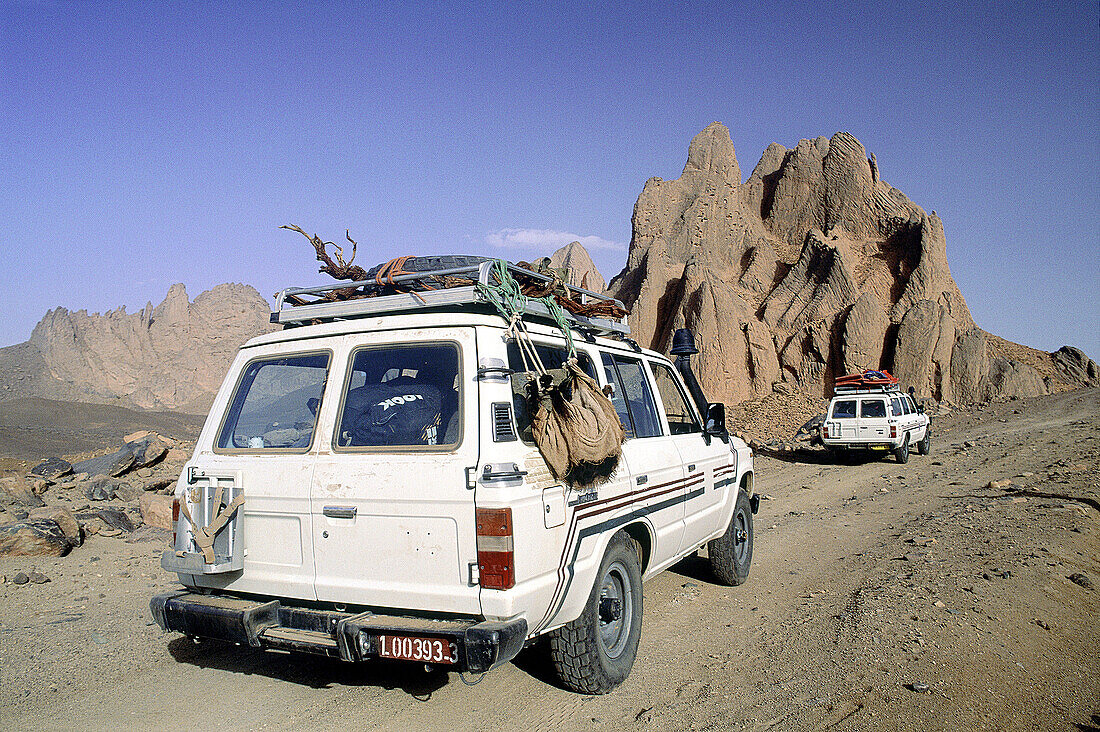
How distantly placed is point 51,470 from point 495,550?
15045 mm

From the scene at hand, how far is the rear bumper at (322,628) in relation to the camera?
307cm

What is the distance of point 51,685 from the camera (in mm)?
4254

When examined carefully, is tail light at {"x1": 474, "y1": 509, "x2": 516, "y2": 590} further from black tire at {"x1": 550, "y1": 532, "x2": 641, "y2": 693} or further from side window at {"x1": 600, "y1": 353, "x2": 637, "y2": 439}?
side window at {"x1": 600, "y1": 353, "x2": 637, "y2": 439}

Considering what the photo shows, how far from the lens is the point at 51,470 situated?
14234mm

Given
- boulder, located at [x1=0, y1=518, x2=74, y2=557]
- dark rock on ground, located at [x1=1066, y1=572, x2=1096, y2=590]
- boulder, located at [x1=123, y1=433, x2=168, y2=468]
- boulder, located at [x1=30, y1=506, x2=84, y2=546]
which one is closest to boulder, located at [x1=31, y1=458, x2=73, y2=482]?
boulder, located at [x1=123, y1=433, x2=168, y2=468]

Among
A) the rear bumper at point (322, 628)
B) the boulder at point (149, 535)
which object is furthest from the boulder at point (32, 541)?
the rear bumper at point (322, 628)

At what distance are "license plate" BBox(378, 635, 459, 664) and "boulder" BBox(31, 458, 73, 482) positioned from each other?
13.3m

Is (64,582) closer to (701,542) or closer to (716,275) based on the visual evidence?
(701,542)

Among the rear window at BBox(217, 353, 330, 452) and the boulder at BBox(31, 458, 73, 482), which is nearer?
the rear window at BBox(217, 353, 330, 452)

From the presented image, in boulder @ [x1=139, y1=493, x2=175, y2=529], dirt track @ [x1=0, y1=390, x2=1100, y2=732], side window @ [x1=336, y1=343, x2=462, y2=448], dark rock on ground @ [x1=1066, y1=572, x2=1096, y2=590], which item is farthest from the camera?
boulder @ [x1=139, y1=493, x2=175, y2=529]

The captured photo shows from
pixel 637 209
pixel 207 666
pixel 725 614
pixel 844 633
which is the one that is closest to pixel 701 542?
pixel 725 614

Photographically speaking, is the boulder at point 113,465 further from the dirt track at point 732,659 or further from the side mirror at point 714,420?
the side mirror at point 714,420

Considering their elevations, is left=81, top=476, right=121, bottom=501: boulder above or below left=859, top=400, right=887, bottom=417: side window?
below

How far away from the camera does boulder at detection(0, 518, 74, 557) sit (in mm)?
7363
